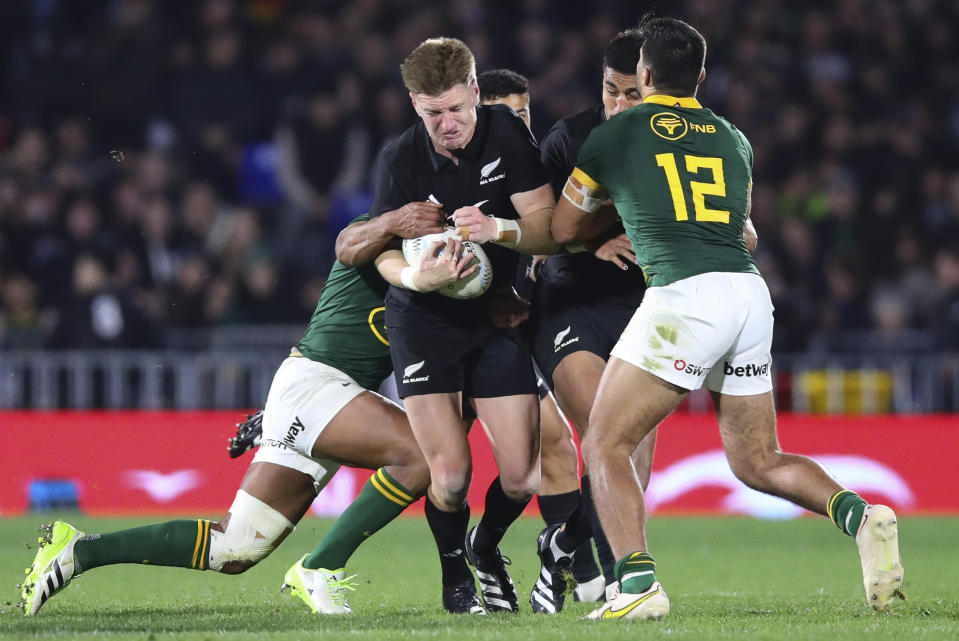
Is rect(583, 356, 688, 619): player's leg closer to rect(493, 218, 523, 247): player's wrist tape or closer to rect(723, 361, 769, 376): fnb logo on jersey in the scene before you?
rect(723, 361, 769, 376): fnb logo on jersey

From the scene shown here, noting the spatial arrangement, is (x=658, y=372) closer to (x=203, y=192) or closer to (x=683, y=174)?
(x=683, y=174)

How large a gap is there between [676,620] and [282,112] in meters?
11.0

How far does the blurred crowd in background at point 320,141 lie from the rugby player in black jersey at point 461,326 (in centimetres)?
739

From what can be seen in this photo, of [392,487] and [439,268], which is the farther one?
[392,487]

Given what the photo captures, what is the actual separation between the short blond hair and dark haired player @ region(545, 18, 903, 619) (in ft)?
2.04

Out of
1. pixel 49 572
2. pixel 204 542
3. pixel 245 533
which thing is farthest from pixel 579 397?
pixel 49 572

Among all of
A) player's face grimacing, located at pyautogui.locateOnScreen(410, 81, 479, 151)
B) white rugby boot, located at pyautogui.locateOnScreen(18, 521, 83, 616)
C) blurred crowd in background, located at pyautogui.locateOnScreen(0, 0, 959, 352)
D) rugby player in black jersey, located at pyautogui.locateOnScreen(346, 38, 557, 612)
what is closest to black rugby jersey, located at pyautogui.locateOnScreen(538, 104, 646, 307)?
rugby player in black jersey, located at pyautogui.locateOnScreen(346, 38, 557, 612)

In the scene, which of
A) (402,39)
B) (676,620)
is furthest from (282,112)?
(676,620)

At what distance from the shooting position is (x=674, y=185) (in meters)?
5.50

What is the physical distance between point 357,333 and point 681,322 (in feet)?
5.75

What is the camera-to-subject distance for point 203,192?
1465 centimetres

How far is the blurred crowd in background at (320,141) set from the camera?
13.7m

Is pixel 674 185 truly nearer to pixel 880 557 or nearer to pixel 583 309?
pixel 583 309

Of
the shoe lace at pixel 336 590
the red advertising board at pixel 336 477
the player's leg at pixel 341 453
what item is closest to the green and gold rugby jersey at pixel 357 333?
the player's leg at pixel 341 453
